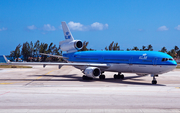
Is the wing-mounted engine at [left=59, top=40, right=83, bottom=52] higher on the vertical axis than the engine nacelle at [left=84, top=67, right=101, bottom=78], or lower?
higher

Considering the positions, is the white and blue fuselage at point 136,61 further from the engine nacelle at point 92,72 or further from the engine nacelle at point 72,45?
the engine nacelle at point 72,45

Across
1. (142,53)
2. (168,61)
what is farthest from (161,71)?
(142,53)

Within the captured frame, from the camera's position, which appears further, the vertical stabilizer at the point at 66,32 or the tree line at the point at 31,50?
the tree line at the point at 31,50

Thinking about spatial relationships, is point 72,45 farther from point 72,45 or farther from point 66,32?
point 66,32

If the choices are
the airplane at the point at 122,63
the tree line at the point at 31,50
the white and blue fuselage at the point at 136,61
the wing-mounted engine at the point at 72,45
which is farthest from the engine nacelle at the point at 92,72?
the tree line at the point at 31,50

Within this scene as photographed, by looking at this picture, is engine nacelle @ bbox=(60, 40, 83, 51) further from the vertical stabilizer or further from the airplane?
the vertical stabilizer

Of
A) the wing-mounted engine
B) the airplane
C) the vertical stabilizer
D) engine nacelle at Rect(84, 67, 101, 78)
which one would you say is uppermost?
the vertical stabilizer

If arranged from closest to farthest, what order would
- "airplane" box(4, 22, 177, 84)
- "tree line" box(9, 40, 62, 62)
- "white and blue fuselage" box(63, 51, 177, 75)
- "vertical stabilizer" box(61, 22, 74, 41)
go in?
1. "white and blue fuselage" box(63, 51, 177, 75)
2. "airplane" box(4, 22, 177, 84)
3. "vertical stabilizer" box(61, 22, 74, 41)
4. "tree line" box(9, 40, 62, 62)

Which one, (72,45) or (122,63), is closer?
(122,63)

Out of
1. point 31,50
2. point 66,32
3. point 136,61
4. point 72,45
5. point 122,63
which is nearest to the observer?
point 136,61

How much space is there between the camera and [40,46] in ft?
351

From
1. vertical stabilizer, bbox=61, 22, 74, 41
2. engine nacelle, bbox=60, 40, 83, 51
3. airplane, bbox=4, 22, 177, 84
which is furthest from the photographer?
vertical stabilizer, bbox=61, 22, 74, 41

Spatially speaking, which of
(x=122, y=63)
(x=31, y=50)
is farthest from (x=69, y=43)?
(x=31, y=50)

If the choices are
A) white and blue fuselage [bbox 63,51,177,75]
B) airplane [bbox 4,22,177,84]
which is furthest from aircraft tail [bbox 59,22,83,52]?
white and blue fuselage [bbox 63,51,177,75]
